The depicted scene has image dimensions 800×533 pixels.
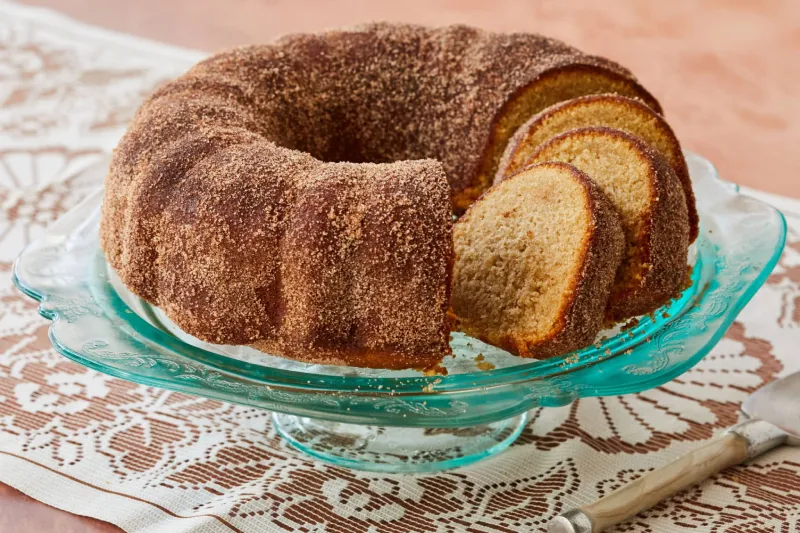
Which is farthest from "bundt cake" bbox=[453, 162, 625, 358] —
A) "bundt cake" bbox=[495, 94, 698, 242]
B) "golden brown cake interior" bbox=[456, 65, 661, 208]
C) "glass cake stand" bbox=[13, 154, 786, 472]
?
"golden brown cake interior" bbox=[456, 65, 661, 208]

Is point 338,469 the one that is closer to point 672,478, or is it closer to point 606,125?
point 672,478

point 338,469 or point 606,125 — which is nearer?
point 338,469

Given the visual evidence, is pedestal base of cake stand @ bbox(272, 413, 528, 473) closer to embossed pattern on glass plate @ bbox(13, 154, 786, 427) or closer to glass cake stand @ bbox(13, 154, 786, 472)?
glass cake stand @ bbox(13, 154, 786, 472)

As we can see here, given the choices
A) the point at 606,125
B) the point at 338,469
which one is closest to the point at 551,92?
the point at 606,125

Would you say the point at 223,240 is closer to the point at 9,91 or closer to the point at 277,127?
the point at 277,127

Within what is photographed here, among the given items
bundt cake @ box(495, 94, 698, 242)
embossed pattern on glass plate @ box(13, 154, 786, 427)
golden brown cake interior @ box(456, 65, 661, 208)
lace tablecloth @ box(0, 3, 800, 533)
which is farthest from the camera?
golden brown cake interior @ box(456, 65, 661, 208)
